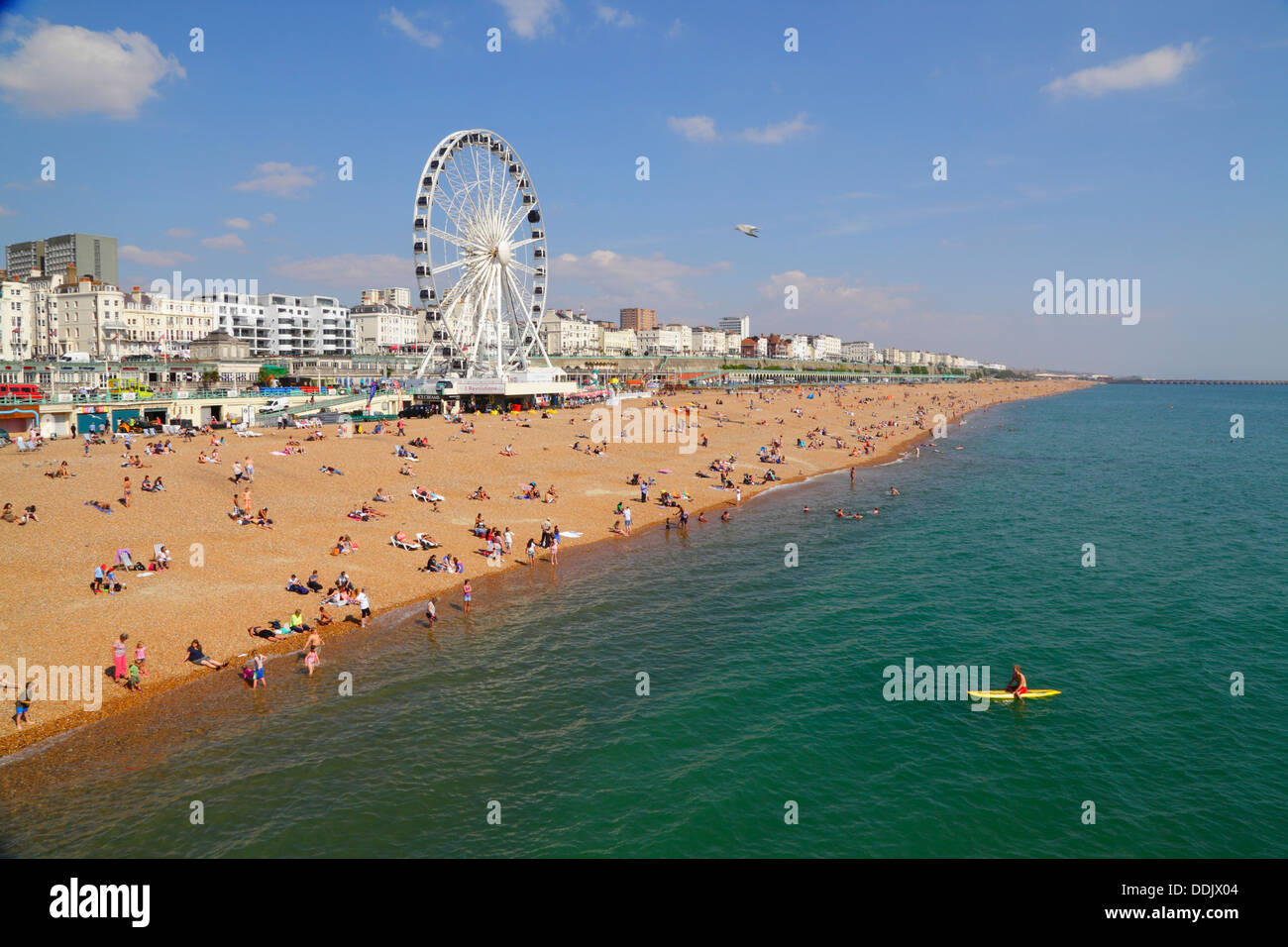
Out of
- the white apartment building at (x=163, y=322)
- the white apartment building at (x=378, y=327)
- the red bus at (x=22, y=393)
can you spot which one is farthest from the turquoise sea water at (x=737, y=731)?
the white apartment building at (x=378, y=327)

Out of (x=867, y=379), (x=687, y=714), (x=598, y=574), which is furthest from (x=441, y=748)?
(x=867, y=379)

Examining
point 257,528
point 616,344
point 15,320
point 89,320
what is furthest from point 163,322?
point 616,344

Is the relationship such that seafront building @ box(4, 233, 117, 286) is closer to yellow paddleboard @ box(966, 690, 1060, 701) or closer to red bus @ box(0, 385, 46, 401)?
red bus @ box(0, 385, 46, 401)

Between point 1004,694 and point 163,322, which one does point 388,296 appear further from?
point 1004,694

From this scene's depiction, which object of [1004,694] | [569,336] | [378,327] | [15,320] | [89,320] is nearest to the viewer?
[1004,694]

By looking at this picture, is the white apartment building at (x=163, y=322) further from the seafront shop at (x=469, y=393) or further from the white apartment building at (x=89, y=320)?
the seafront shop at (x=469, y=393)
